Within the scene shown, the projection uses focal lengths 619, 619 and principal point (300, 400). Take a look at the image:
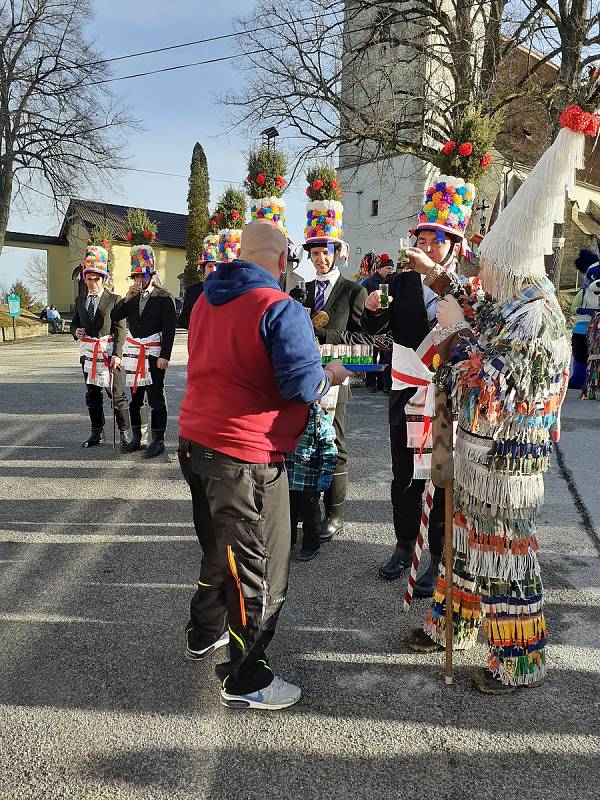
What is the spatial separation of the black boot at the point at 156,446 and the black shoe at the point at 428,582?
3576 mm

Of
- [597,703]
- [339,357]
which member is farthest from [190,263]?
[597,703]

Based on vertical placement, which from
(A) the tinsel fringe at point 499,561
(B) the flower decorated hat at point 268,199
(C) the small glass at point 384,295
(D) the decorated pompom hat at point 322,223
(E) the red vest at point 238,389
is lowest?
(A) the tinsel fringe at point 499,561

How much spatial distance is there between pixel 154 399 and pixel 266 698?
170 inches

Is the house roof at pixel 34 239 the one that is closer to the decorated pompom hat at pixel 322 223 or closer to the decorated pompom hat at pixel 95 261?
the decorated pompom hat at pixel 95 261

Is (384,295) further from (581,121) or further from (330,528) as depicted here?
(330,528)

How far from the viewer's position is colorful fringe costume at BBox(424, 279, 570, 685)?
94.6 inches

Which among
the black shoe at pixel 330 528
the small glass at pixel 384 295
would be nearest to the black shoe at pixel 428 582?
the black shoe at pixel 330 528

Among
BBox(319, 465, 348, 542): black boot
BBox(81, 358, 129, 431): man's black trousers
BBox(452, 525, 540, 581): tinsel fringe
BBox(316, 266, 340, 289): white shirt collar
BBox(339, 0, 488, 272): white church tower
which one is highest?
BBox(339, 0, 488, 272): white church tower

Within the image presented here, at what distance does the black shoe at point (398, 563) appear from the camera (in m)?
3.65

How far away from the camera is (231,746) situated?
2.30 metres

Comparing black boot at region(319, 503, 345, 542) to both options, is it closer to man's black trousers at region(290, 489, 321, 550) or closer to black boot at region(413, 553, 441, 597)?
man's black trousers at region(290, 489, 321, 550)

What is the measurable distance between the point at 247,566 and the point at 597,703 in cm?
157

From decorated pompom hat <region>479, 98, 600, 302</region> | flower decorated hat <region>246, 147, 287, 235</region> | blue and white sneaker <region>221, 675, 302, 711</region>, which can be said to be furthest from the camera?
flower decorated hat <region>246, 147, 287, 235</region>

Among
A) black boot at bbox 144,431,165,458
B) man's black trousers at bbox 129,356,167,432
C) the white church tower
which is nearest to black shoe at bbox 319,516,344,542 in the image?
black boot at bbox 144,431,165,458
